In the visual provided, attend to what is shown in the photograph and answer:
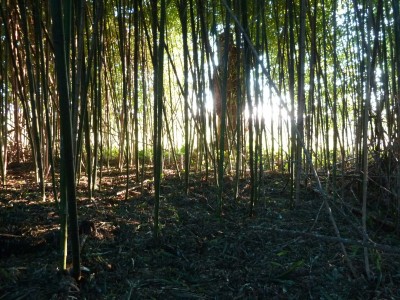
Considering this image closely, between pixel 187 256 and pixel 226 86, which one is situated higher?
pixel 226 86

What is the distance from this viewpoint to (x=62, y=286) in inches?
50.6

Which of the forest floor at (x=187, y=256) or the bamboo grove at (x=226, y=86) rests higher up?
the bamboo grove at (x=226, y=86)

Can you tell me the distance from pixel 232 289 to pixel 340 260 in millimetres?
577

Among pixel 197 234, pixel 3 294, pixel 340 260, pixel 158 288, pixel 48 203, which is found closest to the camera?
pixel 3 294

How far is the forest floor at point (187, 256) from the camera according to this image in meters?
1.40

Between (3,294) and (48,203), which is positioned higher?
(48,203)

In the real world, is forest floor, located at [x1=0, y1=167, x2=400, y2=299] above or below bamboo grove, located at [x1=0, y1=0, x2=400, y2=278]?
below

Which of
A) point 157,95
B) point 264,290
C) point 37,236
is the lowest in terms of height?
point 264,290

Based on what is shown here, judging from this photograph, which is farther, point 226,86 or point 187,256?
point 226,86

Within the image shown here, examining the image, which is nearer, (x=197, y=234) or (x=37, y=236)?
(x=37, y=236)

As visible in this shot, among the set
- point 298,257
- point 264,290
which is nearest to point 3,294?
point 264,290

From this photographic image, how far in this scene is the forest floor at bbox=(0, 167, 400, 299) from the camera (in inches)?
55.2

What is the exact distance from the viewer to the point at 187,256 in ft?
5.80

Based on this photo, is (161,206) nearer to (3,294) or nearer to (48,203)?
(48,203)
